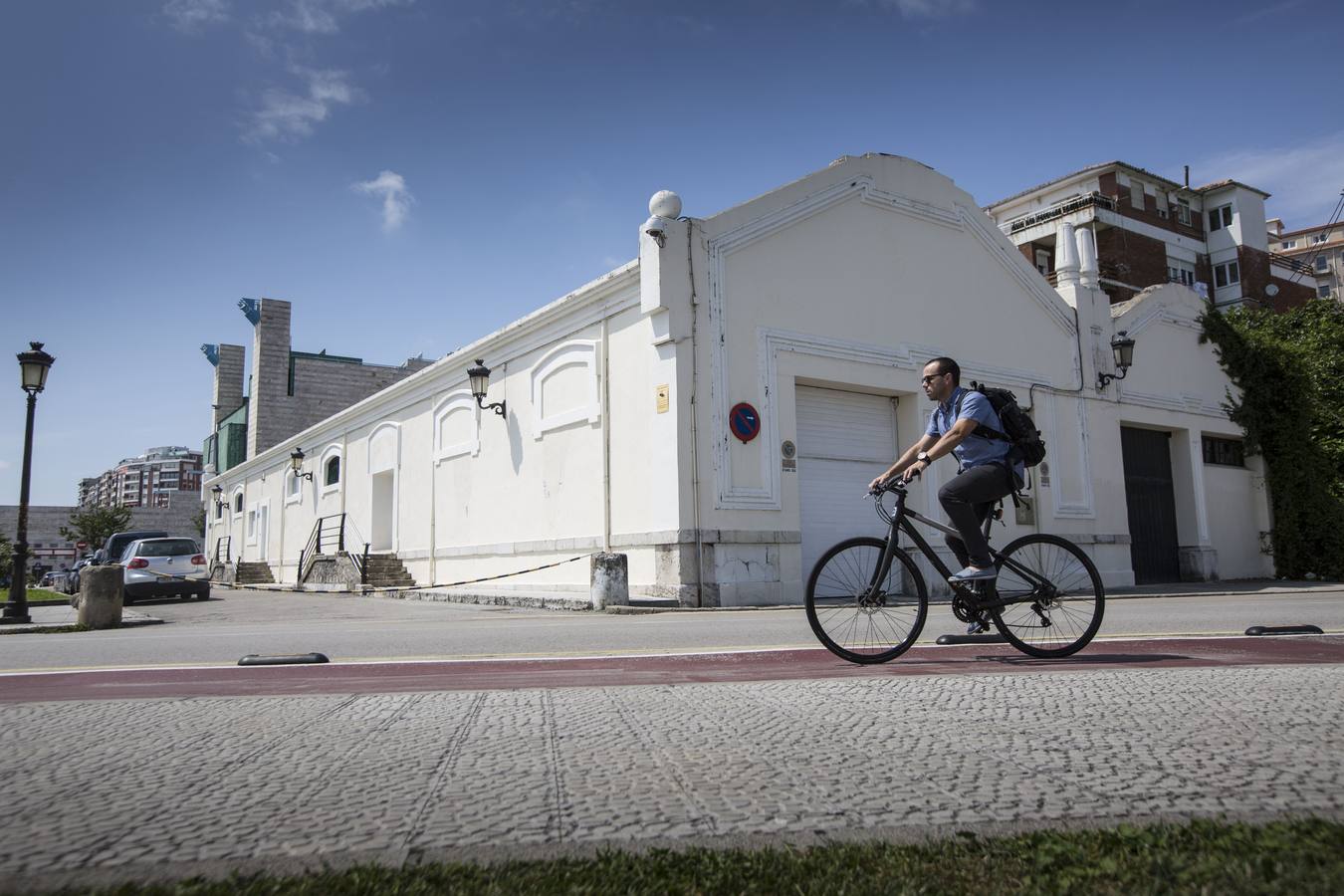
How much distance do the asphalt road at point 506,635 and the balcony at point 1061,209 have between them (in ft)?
107

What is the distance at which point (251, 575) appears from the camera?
32.5 meters

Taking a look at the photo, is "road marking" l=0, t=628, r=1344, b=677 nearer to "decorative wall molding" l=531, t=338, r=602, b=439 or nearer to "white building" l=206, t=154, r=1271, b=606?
"white building" l=206, t=154, r=1271, b=606

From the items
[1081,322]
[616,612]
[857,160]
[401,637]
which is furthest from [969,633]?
[1081,322]

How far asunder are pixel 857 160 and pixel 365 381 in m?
34.3

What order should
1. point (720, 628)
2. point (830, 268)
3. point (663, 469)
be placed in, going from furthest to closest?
point (830, 268), point (663, 469), point (720, 628)

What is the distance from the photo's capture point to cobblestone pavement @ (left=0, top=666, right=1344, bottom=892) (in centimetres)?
211

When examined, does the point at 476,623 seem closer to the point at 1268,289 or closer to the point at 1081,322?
the point at 1081,322

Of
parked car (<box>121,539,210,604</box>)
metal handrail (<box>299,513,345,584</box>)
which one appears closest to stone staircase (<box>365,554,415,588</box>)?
parked car (<box>121,539,210,604</box>)

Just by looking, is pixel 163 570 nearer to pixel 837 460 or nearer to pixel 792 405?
pixel 792 405

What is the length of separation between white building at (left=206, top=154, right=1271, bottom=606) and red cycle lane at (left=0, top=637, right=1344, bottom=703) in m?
7.69

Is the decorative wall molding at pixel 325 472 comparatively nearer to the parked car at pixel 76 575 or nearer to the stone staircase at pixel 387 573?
the stone staircase at pixel 387 573

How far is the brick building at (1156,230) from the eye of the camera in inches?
1596

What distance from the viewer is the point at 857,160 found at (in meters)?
16.2

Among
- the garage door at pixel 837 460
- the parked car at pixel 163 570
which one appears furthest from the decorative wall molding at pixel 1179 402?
the parked car at pixel 163 570
